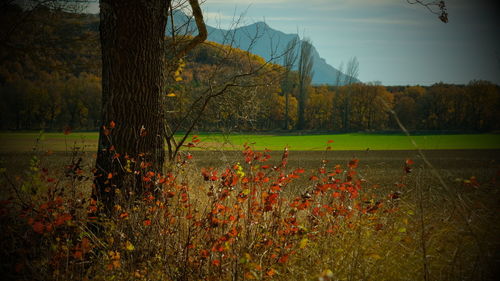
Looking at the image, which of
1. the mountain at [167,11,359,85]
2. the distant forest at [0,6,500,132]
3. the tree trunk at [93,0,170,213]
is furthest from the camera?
the mountain at [167,11,359,85]

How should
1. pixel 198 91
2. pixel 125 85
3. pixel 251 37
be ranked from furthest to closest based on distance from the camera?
pixel 198 91 < pixel 251 37 < pixel 125 85

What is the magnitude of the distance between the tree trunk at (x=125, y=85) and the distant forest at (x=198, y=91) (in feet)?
4.70

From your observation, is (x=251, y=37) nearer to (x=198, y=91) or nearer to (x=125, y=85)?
(x=198, y=91)

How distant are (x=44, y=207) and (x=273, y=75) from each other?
166 inches

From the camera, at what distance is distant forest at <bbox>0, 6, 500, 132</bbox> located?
4777 mm

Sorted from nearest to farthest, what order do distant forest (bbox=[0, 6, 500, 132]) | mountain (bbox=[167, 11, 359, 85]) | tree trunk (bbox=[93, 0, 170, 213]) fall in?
tree trunk (bbox=[93, 0, 170, 213]) → distant forest (bbox=[0, 6, 500, 132]) → mountain (bbox=[167, 11, 359, 85])

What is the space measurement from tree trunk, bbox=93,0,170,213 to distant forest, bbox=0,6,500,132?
4.70 feet

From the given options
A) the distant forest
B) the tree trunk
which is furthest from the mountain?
the tree trunk

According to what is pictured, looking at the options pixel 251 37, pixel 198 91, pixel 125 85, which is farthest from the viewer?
pixel 198 91

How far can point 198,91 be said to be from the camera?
6.53 m

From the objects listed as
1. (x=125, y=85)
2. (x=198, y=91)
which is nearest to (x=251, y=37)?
(x=198, y=91)

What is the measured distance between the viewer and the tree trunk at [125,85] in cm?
369

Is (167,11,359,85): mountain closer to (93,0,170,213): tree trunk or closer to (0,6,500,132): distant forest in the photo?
(0,6,500,132): distant forest

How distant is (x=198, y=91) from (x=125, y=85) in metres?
2.85
